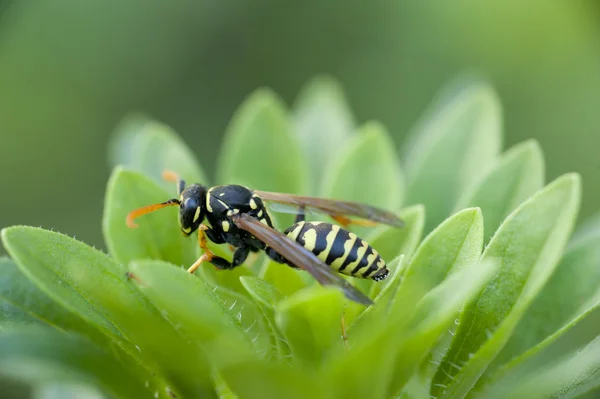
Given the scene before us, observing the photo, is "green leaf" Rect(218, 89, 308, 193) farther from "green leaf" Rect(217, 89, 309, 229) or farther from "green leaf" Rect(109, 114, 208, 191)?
"green leaf" Rect(109, 114, 208, 191)

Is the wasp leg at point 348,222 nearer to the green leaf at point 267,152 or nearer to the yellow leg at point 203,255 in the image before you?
the green leaf at point 267,152

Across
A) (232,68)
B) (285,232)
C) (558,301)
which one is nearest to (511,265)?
(558,301)

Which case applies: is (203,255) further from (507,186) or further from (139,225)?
(507,186)

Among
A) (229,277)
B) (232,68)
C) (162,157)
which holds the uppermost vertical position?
(232,68)

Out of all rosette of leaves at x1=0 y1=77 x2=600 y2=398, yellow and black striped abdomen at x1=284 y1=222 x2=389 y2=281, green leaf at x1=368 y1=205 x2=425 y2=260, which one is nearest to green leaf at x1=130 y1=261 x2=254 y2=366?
rosette of leaves at x1=0 y1=77 x2=600 y2=398

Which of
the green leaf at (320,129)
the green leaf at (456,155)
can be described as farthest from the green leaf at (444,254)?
the green leaf at (320,129)

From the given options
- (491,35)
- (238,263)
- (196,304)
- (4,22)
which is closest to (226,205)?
(238,263)

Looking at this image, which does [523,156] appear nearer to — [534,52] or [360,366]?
[360,366]
